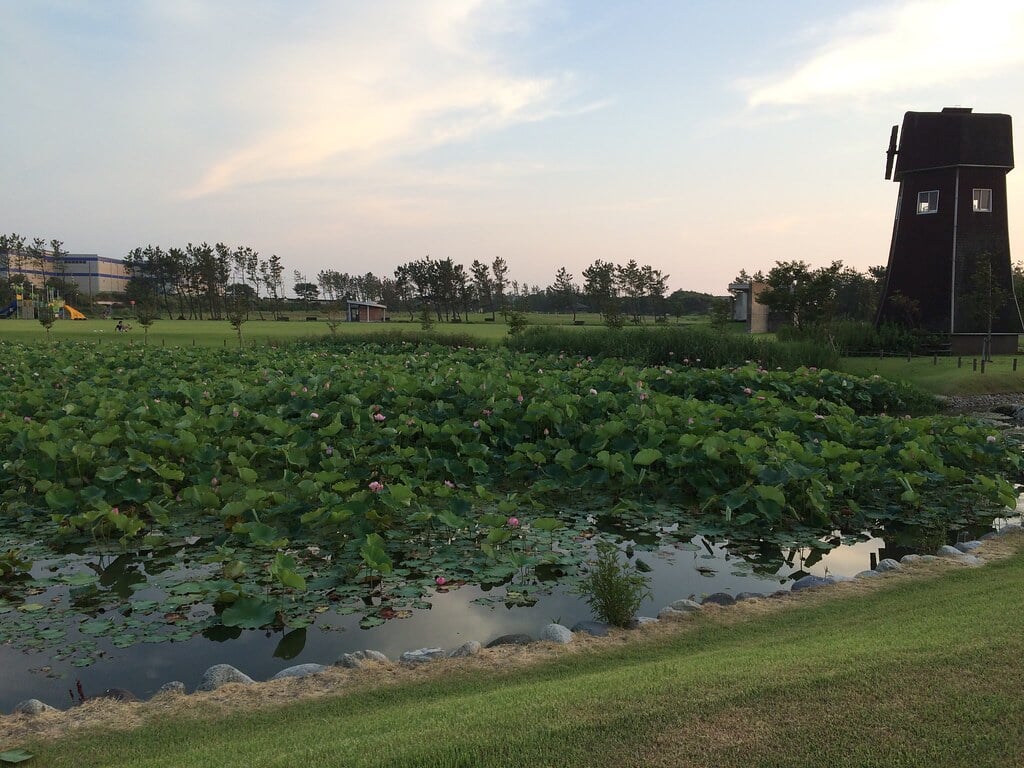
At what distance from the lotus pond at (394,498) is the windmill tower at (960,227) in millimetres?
17509

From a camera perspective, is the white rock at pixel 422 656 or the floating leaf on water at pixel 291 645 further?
the floating leaf on water at pixel 291 645

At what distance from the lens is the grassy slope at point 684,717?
8.50 feet

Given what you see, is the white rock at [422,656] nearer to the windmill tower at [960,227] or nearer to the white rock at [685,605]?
the white rock at [685,605]

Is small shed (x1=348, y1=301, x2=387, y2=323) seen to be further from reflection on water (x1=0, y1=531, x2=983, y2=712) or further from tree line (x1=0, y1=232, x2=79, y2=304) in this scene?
reflection on water (x1=0, y1=531, x2=983, y2=712)

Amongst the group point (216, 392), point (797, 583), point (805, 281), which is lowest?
point (797, 583)

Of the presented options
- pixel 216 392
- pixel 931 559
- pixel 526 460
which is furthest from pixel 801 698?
pixel 216 392

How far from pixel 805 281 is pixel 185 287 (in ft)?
233

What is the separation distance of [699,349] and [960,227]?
40.5 ft

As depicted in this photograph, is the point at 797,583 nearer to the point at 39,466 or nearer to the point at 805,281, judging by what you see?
the point at 39,466

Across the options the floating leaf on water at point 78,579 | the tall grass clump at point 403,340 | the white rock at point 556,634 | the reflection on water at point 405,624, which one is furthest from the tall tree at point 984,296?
the floating leaf on water at point 78,579

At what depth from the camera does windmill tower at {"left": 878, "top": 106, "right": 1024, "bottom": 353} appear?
23766 mm

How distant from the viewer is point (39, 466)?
7.03 metres

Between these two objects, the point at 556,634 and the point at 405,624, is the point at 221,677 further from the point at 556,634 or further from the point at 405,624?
the point at 556,634

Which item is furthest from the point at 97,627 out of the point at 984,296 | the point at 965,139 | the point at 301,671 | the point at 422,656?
the point at 965,139
